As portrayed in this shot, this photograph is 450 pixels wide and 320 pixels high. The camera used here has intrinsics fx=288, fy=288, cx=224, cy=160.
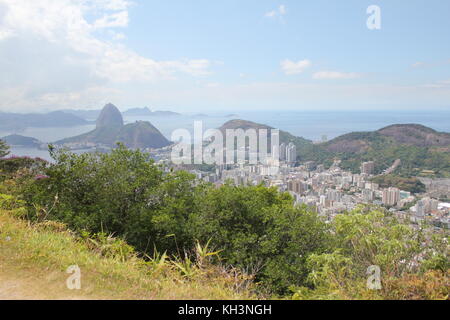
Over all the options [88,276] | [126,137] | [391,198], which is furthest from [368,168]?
[88,276]

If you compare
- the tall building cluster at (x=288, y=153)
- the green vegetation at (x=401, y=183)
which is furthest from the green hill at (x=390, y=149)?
the green vegetation at (x=401, y=183)

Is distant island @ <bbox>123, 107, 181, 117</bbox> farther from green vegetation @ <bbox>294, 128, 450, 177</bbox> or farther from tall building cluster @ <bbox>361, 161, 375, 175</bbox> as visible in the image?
tall building cluster @ <bbox>361, 161, 375, 175</bbox>

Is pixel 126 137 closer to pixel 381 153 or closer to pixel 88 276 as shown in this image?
pixel 381 153

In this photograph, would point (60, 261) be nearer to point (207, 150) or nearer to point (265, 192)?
point (265, 192)

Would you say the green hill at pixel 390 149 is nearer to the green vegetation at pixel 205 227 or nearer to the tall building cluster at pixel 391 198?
the tall building cluster at pixel 391 198

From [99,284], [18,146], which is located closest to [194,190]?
[99,284]

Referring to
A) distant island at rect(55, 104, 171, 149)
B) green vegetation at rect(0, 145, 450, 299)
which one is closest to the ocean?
distant island at rect(55, 104, 171, 149)
